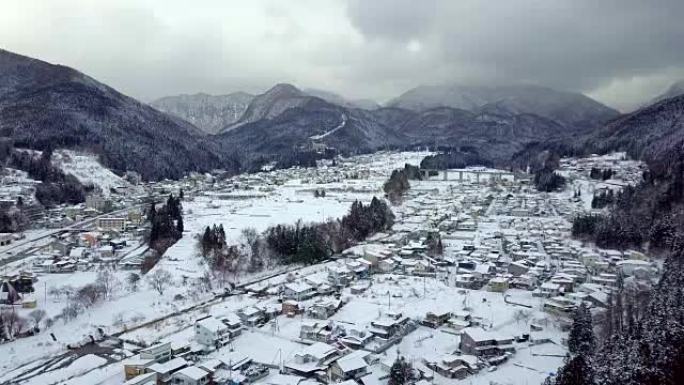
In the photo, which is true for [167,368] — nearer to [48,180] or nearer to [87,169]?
[48,180]

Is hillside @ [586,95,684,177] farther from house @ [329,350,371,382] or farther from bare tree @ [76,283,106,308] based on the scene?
bare tree @ [76,283,106,308]

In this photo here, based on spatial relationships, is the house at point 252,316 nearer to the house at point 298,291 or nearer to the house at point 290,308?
the house at point 290,308

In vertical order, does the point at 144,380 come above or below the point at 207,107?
below

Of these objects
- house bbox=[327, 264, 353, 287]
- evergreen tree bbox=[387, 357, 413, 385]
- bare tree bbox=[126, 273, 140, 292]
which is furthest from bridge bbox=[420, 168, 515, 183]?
evergreen tree bbox=[387, 357, 413, 385]

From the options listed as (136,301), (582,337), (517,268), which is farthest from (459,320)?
(136,301)

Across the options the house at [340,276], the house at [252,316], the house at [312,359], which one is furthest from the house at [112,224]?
the house at [312,359]

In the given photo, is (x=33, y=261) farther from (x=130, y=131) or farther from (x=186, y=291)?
(x=130, y=131)
